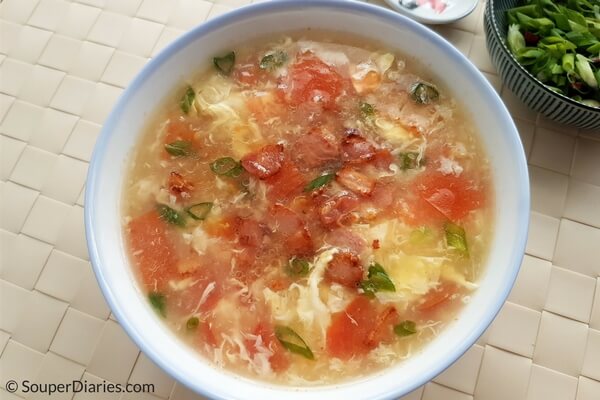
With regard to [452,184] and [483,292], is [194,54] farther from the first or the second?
[483,292]

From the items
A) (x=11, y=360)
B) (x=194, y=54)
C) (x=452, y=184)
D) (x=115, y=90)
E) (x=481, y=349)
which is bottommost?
(x=11, y=360)

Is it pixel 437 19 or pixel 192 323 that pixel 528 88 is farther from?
pixel 192 323

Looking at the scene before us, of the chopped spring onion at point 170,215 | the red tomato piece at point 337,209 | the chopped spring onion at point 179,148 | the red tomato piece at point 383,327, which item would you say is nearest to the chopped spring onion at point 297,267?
the red tomato piece at point 337,209

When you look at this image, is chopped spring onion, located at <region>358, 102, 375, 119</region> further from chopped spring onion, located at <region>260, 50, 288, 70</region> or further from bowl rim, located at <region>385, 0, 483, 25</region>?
bowl rim, located at <region>385, 0, 483, 25</region>

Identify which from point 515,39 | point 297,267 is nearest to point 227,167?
point 297,267

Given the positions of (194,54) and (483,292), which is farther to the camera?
(194,54)

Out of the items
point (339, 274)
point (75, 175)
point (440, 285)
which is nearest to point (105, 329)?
point (75, 175)
